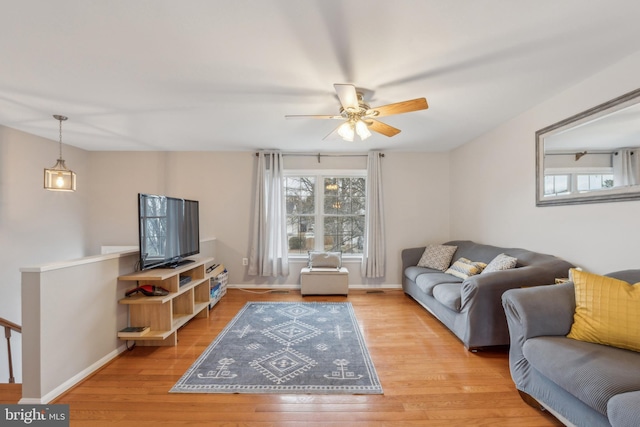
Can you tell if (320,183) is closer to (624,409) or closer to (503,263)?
(503,263)

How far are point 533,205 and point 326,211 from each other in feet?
9.46

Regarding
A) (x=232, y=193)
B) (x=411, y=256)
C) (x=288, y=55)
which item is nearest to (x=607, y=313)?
(x=288, y=55)

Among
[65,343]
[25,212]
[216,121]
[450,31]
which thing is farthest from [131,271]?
[450,31]

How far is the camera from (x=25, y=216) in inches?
133

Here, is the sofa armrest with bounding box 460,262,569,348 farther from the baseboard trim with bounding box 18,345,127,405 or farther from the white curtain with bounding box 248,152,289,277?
the baseboard trim with bounding box 18,345,127,405

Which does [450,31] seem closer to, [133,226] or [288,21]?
[288,21]

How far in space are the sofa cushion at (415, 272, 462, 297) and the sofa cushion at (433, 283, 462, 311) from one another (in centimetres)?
12

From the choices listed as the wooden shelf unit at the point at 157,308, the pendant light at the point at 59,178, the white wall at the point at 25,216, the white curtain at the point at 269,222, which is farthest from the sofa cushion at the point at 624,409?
the white wall at the point at 25,216

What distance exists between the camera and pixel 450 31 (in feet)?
5.35

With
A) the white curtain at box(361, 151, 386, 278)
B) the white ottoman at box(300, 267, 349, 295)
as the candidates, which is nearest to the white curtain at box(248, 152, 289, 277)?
the white ottoman at box(300, 267, 349, 295)

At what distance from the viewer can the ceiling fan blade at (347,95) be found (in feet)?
6.34

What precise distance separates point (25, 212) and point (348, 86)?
14.1 feet

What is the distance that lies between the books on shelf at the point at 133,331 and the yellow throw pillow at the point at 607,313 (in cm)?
324

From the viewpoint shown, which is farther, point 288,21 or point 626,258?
point 626,258
